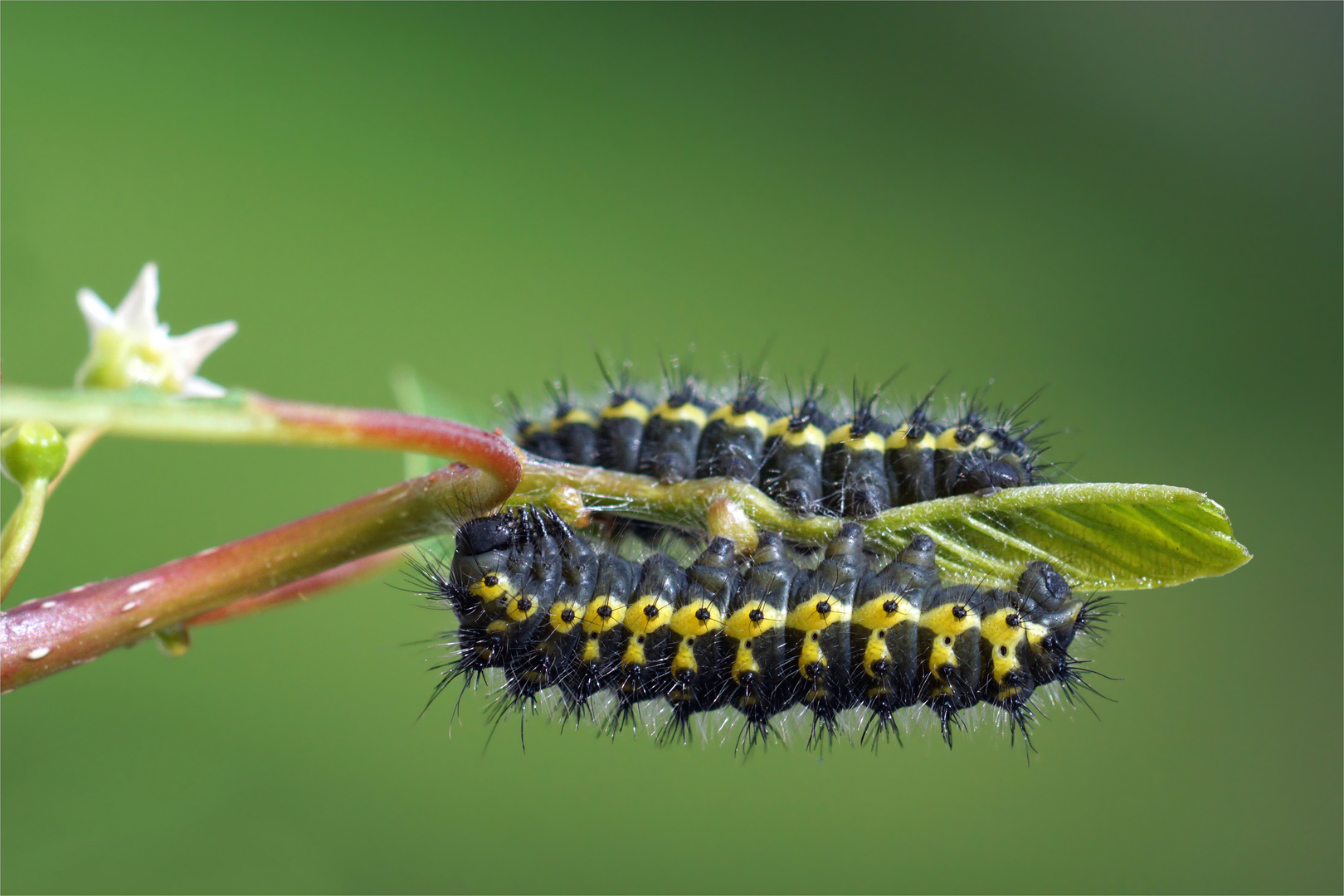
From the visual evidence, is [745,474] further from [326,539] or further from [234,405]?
[234,405]

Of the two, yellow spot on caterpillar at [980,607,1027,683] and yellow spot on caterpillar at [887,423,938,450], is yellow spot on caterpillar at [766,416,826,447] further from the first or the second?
yellow spot on caterpillar at [980,607,1027,683]

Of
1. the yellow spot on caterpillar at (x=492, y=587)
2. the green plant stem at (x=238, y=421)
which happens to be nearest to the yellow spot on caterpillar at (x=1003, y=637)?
the yellow spot on caterpillar at (x=492, y=587)

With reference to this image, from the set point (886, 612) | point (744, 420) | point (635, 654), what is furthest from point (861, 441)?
point (635, 654)

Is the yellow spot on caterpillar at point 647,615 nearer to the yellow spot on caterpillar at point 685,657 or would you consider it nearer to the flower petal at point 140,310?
the yellow spot on caterpillar at point 685,657

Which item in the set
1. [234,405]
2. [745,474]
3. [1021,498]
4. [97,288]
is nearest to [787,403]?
[745,474]

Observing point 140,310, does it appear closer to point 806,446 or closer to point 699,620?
point 699,620

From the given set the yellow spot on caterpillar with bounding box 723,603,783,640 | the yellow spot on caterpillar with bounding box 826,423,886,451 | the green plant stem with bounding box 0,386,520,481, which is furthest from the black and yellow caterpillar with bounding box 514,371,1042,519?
the green plant stem with bounding box 0,386,520,481
